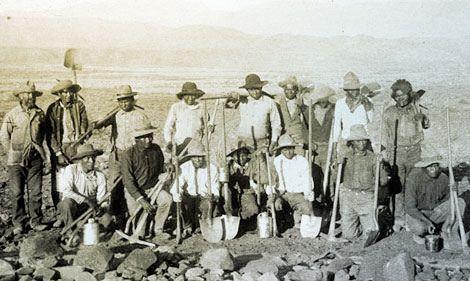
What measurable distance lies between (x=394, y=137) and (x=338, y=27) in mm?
6302

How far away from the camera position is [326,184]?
26.0 feet

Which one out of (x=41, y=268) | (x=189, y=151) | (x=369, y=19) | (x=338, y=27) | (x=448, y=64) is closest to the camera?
(x=41, y=268)

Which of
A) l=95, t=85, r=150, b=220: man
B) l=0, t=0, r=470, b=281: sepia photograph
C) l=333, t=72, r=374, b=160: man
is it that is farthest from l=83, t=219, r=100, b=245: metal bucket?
l=333, t=72, r=374, b=160: man

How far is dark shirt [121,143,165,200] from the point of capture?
7227mm

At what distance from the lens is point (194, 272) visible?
19.1ft

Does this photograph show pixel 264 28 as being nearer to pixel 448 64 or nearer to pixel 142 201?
pixel 142 201

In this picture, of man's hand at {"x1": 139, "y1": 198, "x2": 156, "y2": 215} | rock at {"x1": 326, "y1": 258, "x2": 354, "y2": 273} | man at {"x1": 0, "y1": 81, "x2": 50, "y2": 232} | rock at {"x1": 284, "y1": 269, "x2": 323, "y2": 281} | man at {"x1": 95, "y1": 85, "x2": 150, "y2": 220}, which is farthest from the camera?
man at {"x1": 95, "y1": 85, "x2": 150, "y2": 220}

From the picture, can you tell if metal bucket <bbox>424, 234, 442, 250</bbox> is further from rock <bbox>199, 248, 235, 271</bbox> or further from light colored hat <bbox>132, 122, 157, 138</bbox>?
light colored hat <bbox>132, 122, 157, 138</bbox>

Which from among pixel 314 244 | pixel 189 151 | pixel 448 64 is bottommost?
pixel 314 244

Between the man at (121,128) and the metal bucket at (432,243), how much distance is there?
4.62 metres

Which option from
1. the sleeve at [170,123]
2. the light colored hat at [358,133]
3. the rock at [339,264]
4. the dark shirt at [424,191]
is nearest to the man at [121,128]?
the sleeve at [170,123]

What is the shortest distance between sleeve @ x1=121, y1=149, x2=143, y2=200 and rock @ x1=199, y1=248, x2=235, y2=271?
1.71 m

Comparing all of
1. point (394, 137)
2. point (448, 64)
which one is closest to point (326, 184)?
point (394, 137)

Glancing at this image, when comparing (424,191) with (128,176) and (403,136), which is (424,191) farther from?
(128,176)
